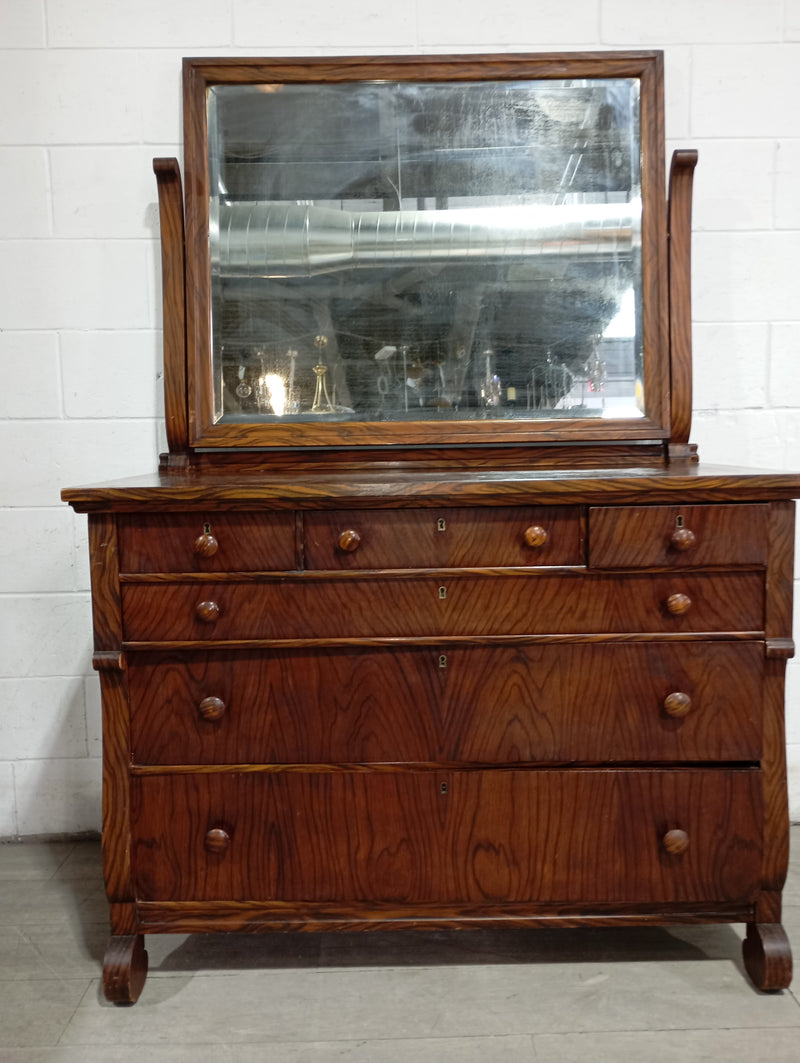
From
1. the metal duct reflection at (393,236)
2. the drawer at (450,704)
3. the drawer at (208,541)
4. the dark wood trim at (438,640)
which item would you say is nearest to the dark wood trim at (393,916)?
the drawer at (450,704)

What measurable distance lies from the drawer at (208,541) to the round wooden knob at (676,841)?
0.89 meters

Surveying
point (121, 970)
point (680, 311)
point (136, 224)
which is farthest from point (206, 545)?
point (680, 311)

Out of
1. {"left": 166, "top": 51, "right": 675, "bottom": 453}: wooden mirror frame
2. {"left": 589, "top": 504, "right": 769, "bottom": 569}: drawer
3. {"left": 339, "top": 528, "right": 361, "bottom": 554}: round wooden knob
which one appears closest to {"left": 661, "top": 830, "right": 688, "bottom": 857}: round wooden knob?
{"left": 589, "top": 504, "right": 769, "bottom": 569}: drawer

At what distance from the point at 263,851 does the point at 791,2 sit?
2437mm

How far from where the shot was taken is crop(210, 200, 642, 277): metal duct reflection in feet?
7.34

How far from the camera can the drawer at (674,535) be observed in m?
1.73

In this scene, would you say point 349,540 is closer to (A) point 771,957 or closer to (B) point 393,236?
(B) point 393,236

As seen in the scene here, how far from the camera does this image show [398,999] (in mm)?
1822

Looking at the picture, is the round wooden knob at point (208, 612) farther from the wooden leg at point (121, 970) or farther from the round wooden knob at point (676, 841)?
the round wooden knob at point (676, 841)

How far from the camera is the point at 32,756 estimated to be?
8.43 feet

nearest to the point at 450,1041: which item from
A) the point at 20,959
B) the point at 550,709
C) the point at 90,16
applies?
the point at 550,709

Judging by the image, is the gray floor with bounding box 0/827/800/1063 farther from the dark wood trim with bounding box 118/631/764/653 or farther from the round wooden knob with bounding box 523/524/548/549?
the round wooden knob with bounding box 523/524/548/549

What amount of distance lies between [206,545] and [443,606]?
0.46m

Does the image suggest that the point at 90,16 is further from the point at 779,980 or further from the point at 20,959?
the point at 779,980
